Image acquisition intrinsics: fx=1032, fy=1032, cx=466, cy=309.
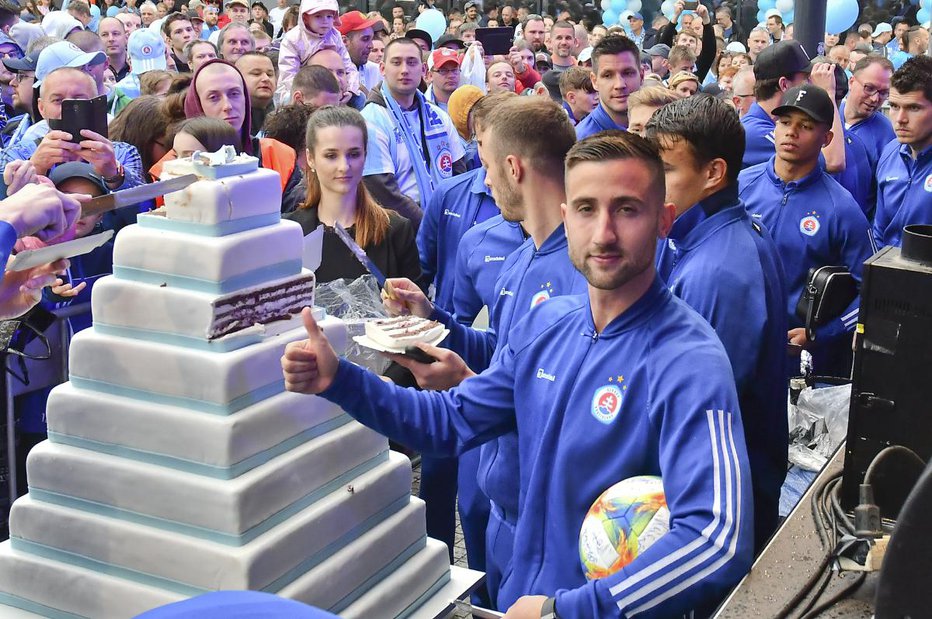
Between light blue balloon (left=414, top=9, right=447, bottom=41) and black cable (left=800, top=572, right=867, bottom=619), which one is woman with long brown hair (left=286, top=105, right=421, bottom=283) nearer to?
black cable (left=800, top=572, right=867, bottom=619)

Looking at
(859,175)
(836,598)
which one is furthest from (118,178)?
(859,175)

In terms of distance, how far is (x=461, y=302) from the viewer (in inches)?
172

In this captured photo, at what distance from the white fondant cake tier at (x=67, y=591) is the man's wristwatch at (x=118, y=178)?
7.92ft

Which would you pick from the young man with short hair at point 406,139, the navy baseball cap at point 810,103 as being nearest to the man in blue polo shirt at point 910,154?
the navy baseball cap at point 810,103

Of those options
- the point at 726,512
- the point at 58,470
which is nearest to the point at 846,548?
the point at 726,512

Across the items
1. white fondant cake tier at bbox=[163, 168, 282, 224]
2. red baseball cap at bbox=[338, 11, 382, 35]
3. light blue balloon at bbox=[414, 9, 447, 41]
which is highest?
light blue balloon at bbox=[414, 9, 447, 41]

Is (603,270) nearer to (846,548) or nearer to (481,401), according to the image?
→ (481,401)

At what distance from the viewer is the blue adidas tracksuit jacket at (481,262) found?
4.14 m

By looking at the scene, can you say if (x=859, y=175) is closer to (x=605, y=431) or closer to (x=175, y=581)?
(x=605, y=431)

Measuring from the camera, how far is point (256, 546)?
2303mm

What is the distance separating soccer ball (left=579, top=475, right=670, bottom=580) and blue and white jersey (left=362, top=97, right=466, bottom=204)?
4.06m

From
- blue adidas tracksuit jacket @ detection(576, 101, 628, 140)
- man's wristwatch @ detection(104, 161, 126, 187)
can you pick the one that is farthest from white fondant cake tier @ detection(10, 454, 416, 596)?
blue adidas tracksuit jacket @ detection(576, 101, 628, 140)

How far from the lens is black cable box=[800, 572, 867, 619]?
1925 mm

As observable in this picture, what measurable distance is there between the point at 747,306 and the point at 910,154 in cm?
349
